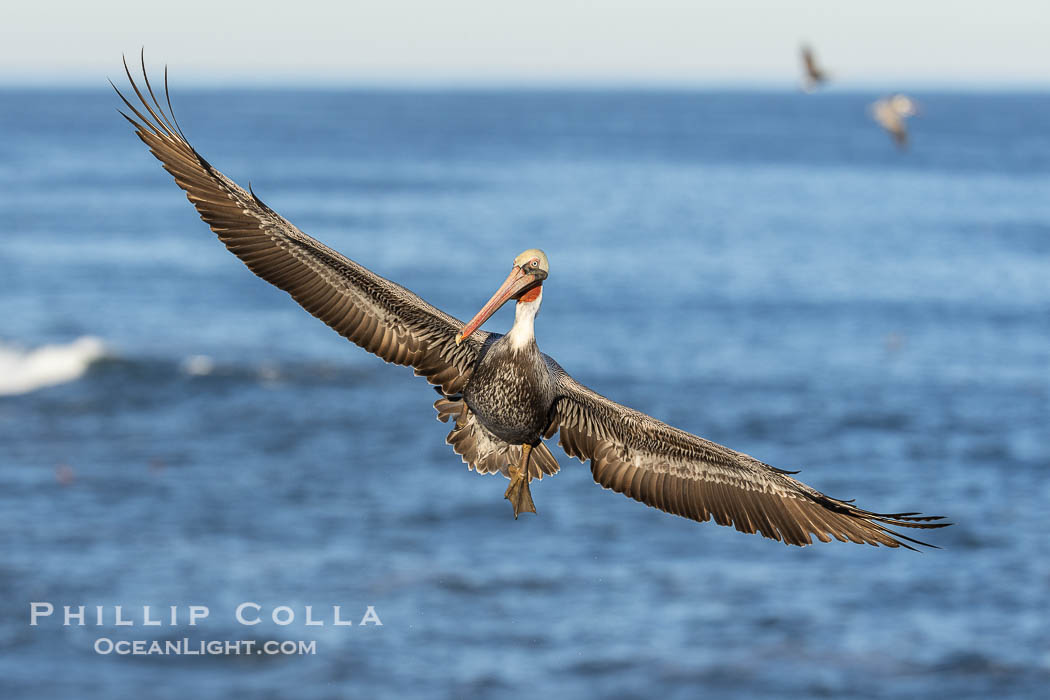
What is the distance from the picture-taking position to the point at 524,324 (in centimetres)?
767

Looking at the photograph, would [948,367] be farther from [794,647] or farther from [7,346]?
[7,346]

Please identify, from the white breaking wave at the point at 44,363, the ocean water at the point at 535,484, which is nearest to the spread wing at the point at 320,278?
the ocean water at the point at 535,484

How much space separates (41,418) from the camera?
48.8 m

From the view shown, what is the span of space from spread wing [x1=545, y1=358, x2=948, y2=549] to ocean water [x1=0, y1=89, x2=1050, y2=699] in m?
22.6

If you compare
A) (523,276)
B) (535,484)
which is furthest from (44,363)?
(523,276)

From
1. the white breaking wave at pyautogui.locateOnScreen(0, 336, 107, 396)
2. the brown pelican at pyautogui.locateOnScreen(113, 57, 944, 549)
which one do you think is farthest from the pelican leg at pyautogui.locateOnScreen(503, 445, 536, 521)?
the white breaking wave at pyautogui.locateOnScreen(0, 336, 107, 396)

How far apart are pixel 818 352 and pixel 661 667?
32.3 m

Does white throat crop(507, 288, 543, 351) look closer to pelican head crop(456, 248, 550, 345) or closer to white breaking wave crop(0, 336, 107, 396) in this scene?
pelican head crop(456, 248, 550, 345)

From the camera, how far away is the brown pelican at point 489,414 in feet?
27.5

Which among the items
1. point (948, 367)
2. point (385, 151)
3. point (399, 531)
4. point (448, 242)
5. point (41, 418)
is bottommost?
point (399, 531)

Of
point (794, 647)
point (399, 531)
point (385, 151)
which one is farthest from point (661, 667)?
point (385, 151)

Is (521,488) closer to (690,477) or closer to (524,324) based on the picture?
(690,477)

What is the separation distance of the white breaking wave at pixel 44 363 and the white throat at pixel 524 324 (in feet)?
162

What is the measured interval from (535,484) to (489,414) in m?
37.5
